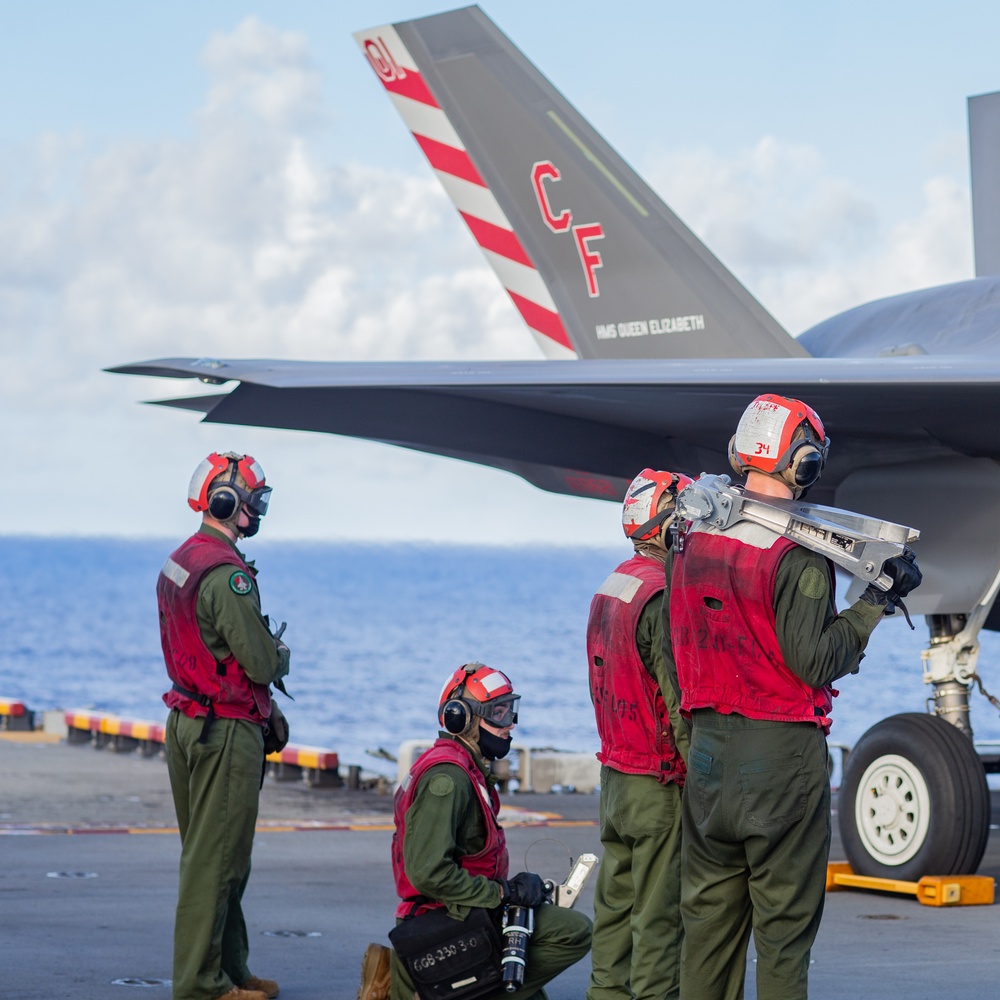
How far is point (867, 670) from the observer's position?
67.9 m

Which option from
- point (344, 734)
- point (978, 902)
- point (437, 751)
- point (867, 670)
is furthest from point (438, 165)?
point (867, 670)

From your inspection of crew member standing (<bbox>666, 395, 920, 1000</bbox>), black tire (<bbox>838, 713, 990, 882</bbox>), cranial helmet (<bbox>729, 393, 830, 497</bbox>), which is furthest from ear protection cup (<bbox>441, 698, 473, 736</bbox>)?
black tire (<bbox>838, 713, 990, 882</bbox>)

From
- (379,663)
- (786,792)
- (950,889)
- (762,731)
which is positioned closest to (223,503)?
(762,731)

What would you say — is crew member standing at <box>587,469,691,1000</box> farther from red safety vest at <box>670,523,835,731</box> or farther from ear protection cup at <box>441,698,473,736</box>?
red safety vest at <box>670,523,835,731</box>

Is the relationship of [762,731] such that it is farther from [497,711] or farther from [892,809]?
[892,809]

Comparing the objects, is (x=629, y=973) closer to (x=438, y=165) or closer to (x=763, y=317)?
(x=763, y=317)

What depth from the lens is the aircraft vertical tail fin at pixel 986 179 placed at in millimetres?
11289

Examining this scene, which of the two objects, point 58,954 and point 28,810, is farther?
point 28,810

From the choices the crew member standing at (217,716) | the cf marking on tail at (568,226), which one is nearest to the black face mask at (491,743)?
the crew member standing at (217,716)

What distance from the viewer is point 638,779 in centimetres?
550

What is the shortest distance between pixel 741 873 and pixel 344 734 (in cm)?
3017

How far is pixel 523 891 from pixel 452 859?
11.9 inches

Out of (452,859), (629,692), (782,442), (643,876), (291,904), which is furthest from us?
(291,904)

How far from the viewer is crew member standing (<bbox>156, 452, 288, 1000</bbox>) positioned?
5773 millimetres
